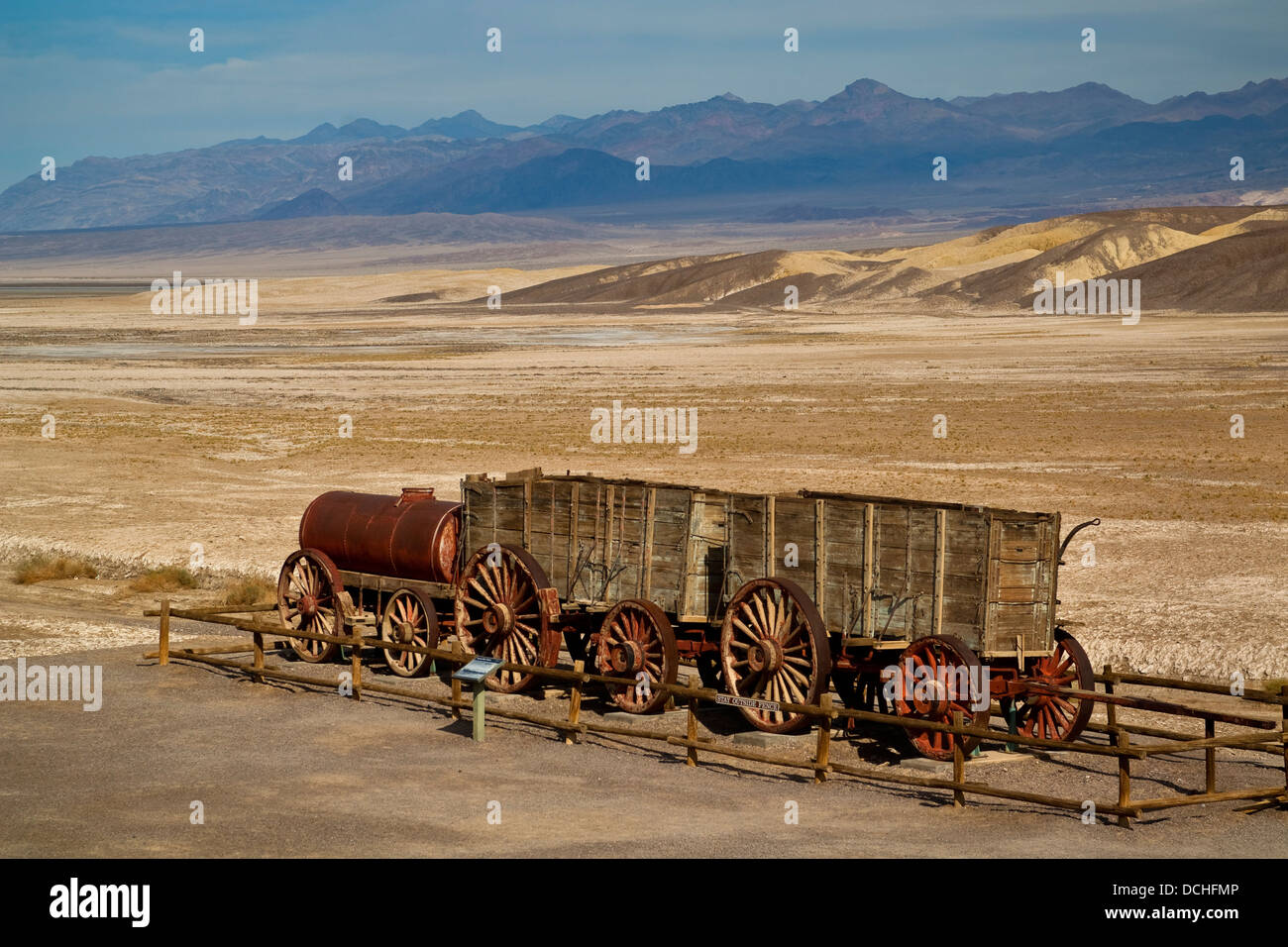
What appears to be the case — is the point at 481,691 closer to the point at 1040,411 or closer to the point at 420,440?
the point at 420,440

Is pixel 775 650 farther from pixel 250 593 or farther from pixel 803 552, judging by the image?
pixel 250 593

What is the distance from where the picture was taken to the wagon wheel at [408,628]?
18.9m

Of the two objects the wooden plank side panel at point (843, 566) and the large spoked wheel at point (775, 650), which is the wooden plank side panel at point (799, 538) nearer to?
the wooden plank side panel at point (843, 566)

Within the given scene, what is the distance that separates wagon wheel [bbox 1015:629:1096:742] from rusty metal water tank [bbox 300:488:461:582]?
712cm

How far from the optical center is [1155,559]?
25062 mm

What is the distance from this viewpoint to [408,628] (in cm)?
1902

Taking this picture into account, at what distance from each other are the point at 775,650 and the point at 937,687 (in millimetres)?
1686

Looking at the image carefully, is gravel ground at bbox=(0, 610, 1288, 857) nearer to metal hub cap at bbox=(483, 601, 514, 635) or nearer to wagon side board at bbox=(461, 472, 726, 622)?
metal hub cap at bbox=(483, 601, 514, 635)

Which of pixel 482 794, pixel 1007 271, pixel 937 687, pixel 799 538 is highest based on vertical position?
pixel 1007 271

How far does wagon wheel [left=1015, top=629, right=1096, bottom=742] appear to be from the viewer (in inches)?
590

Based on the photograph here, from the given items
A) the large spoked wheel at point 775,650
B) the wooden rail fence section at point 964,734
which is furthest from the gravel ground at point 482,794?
the large spoked wheel at point 775,650

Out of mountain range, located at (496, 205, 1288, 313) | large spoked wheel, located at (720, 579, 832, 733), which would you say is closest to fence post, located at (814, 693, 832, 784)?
large spoked wheel, located at (720, 579, 832, 733)

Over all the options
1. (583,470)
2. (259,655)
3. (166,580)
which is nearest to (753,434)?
(583,470)

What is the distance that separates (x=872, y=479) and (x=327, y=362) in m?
47.1
